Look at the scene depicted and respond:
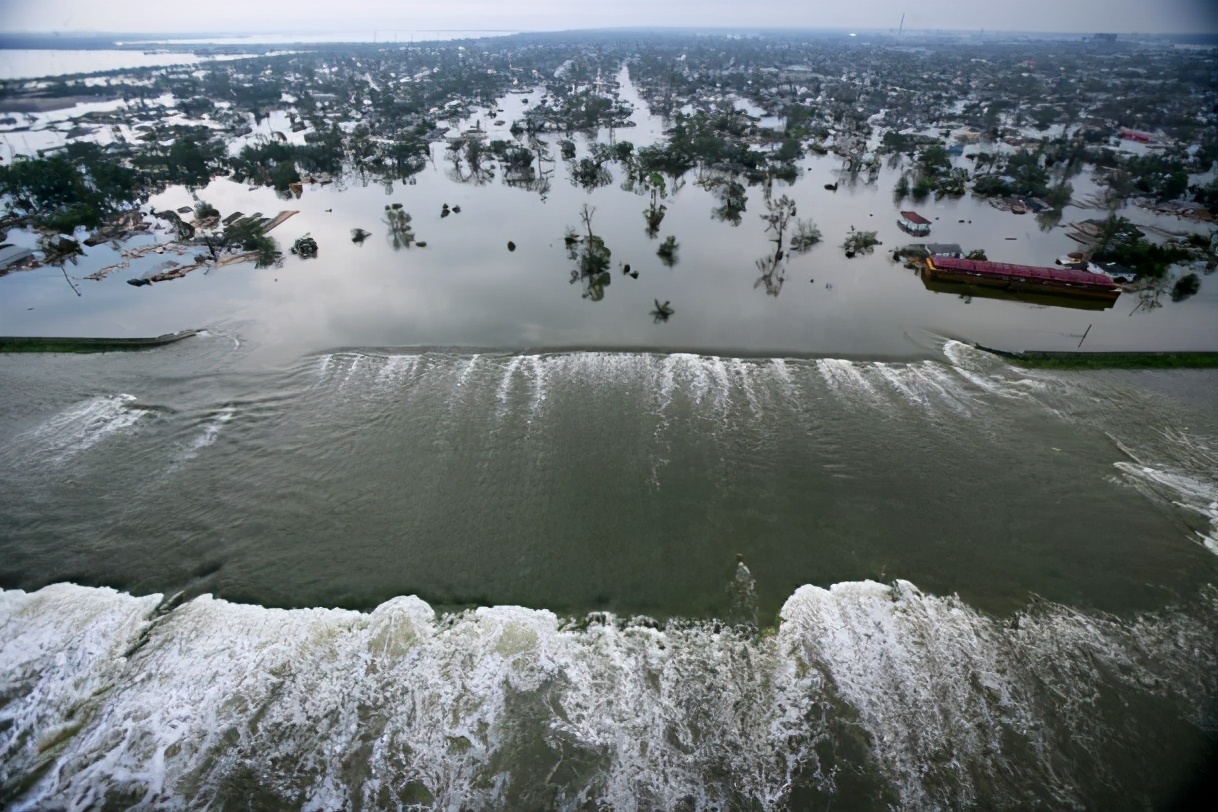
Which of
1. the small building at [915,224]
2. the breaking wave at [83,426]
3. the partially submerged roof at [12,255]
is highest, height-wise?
the partially submerged roof at [12,255]

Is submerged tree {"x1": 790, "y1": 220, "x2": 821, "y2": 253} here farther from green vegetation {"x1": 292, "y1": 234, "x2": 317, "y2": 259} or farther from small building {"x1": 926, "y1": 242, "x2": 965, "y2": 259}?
green vegetation {"x1": 292, "y1": 234, "x2": 317, "y2": 259}

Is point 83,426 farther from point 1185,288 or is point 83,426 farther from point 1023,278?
point 1185,288

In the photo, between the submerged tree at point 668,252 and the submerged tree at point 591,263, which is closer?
the submerged tree at point 591,263

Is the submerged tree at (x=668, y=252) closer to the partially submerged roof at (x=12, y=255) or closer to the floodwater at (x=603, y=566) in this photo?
the floodwater at (x=603, y=566)

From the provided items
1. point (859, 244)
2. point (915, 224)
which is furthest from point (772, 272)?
point (915, 224)

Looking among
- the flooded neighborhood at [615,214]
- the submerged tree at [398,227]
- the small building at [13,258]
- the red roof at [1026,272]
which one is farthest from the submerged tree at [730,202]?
the small building at [13,258]

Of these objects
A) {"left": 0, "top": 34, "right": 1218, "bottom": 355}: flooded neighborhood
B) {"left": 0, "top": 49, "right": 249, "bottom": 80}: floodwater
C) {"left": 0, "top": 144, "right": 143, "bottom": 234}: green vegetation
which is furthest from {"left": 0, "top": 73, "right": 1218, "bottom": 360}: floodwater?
{"left": 0, "top": 49, "right": 249, "bottom": 80}: floodwater

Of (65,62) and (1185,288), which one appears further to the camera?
(65,62)
